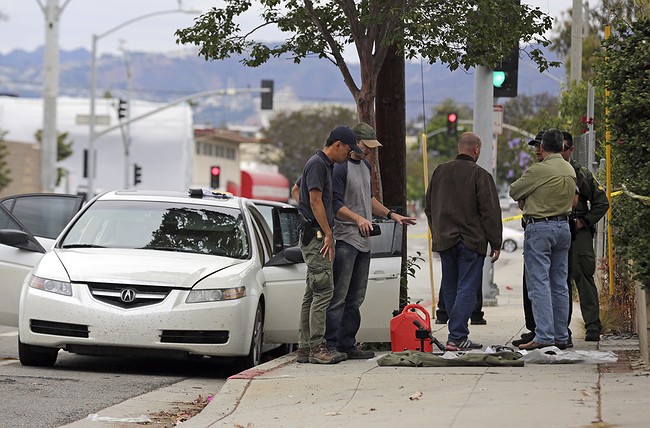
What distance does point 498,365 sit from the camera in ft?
32.8

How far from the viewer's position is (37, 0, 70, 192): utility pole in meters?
36.7

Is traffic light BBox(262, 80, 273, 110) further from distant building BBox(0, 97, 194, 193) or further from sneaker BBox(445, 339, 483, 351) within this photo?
distant building BBox(0, 97, 194, 193)

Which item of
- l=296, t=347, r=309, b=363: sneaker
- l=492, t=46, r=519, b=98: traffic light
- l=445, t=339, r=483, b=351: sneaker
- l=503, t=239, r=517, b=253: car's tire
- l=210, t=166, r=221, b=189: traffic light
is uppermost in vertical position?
l=492, t=46, r=519, b=98: traffic light

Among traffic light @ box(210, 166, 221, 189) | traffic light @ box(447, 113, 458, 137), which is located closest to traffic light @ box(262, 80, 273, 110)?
traffic light @ box(210, 166, 221, 189)

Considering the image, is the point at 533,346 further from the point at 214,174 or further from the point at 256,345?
the point at 214,174

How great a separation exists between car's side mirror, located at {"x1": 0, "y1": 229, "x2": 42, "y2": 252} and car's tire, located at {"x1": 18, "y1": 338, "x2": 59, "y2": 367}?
3.94 feet

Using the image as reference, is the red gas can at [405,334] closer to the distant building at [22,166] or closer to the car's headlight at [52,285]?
the car's headlight at [52,285]

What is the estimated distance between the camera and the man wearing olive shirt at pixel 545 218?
11.1m

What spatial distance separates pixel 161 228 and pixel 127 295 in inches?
52.0

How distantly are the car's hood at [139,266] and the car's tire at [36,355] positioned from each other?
736 mm

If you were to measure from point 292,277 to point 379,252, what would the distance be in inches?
32.5

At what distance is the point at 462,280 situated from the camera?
36.9 ft

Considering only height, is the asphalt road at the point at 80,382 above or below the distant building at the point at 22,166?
below

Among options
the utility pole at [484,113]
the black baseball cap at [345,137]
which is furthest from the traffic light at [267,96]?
the black baseball cap at [345,137]
